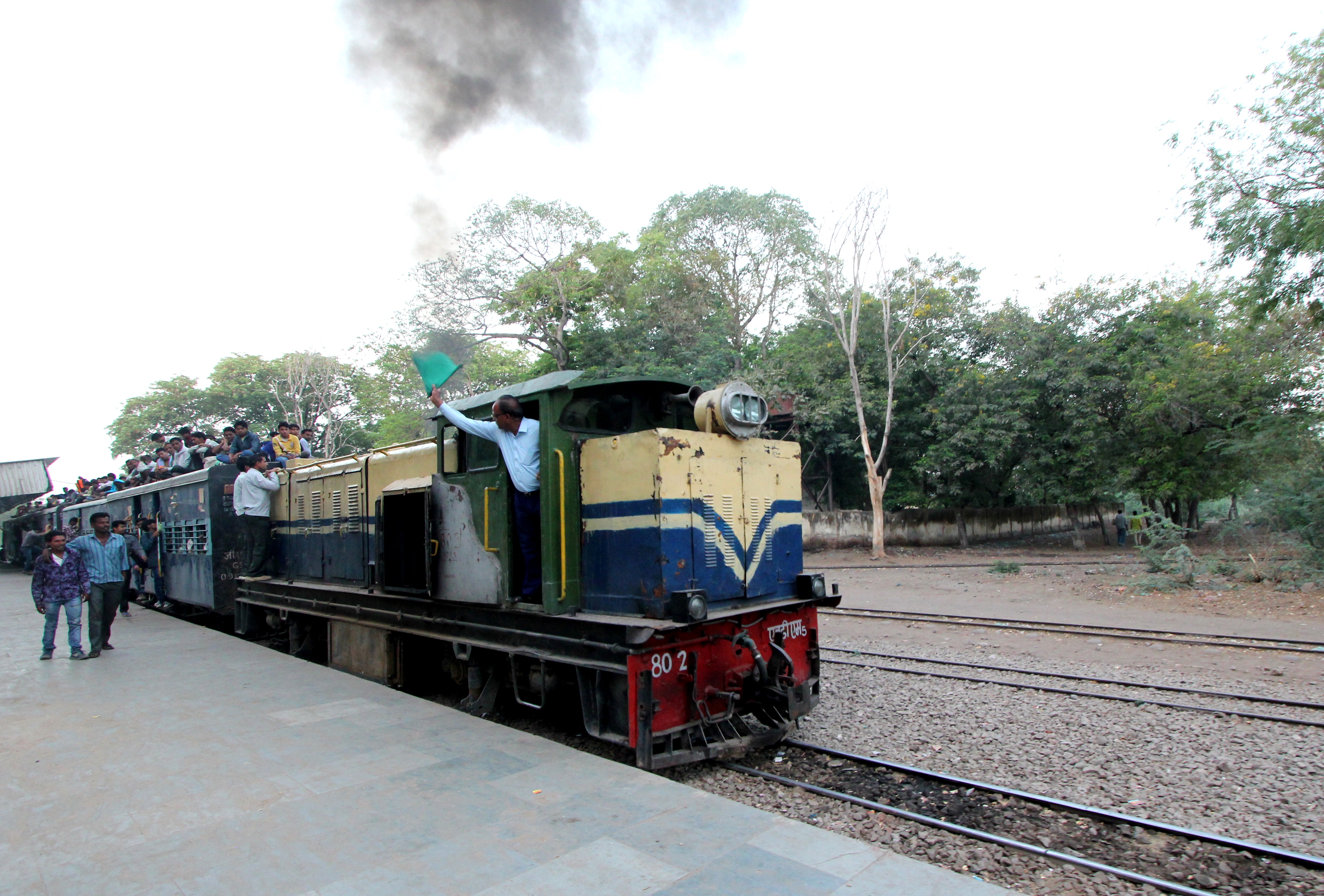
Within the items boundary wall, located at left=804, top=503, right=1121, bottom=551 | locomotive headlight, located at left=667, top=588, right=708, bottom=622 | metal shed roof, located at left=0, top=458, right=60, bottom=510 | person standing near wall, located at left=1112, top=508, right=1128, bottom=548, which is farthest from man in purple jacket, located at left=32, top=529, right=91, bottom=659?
metal shed roof, located at left=0, top=458, right=60, bottom=510

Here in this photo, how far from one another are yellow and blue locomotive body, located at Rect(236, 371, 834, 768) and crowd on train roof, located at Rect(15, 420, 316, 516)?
5494mm

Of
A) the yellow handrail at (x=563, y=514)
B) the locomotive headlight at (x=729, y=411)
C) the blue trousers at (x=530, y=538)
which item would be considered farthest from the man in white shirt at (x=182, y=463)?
the locomotive headlight at (x=729, y=411)

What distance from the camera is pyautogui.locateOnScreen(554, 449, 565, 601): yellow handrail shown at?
4984mm

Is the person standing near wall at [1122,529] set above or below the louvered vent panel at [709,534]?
below

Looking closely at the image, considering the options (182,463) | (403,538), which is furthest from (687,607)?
(182,463)

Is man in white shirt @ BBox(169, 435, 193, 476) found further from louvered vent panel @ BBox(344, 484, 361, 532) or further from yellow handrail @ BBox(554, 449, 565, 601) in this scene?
yellow handrail @ BBox(554, 449, 565, 601)

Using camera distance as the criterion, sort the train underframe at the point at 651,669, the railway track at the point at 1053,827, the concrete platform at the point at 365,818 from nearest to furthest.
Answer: the concrete platform at the point at 365,818
the railway track at the point at 1053,827
the train underframe at the point at 651,669

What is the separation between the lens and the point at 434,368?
18.0 ft

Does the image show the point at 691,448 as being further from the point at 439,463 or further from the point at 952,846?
the point at 952,846

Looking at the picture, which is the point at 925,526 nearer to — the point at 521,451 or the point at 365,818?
the point at 521,451

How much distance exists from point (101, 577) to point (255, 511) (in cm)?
178

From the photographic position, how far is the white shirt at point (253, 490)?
9.52 m

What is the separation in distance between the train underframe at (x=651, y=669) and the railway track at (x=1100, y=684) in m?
2.32

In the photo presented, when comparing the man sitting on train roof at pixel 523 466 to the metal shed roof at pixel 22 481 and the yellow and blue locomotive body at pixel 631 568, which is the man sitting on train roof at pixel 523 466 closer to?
the yellow and blue locomotive body at pixel 631 568
